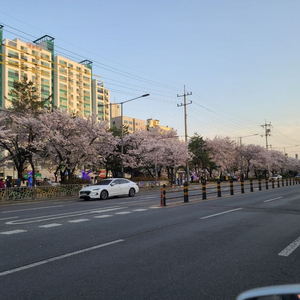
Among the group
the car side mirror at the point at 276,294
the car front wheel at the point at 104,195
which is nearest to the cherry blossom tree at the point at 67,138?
the car front wheel at the point at 104,195

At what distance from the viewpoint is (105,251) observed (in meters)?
6.06

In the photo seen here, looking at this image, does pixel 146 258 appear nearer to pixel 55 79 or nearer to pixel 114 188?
pixel 114 188

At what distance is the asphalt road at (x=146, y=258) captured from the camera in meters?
4.09

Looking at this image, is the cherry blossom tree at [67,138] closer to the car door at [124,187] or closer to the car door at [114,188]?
the car door at [124,187]

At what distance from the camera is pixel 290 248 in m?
6.26

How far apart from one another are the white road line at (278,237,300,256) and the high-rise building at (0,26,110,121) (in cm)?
7799

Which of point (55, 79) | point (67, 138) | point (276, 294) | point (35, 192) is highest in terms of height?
point (55, 79)

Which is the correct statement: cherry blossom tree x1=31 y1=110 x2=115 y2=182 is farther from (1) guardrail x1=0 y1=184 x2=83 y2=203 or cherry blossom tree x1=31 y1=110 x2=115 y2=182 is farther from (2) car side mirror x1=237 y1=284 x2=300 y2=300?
(2) car side mirror x1=237 y1=284 x2=300 y2=300

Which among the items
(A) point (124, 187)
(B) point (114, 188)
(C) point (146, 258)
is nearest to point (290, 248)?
(C) point (146, 258)

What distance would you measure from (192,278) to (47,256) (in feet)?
9.37

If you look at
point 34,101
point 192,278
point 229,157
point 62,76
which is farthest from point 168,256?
point 62,76

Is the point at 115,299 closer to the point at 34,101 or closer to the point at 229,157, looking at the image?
the point at 34,101

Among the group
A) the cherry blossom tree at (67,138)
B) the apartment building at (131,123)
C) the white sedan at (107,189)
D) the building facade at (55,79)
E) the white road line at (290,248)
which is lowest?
the white road line at (290,248)

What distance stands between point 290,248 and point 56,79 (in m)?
100
